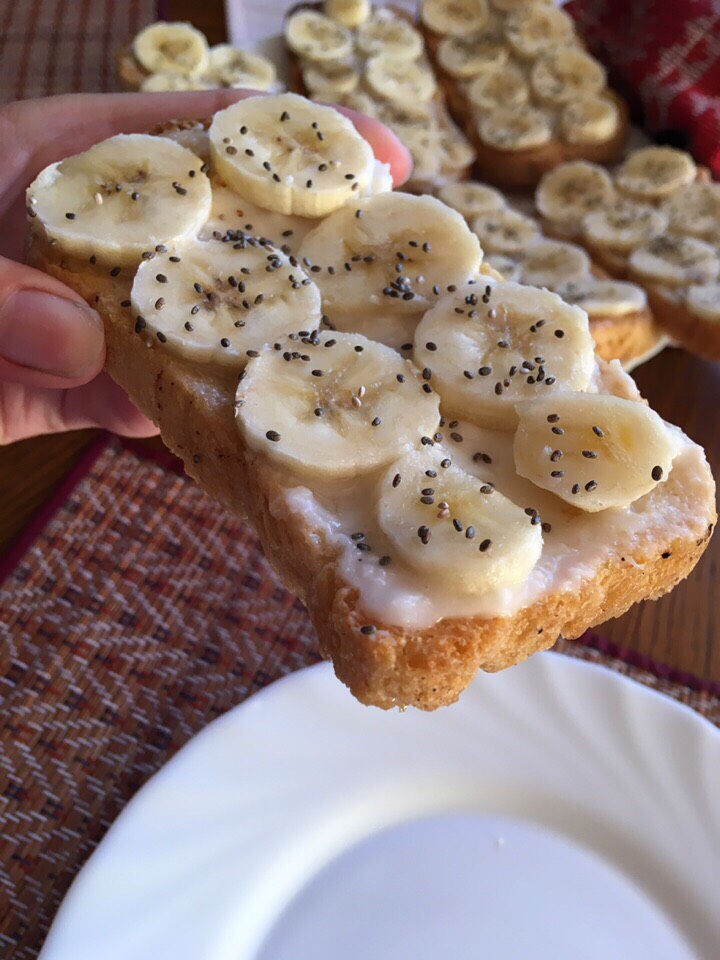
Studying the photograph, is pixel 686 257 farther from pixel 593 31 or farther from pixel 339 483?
pixel 339 483

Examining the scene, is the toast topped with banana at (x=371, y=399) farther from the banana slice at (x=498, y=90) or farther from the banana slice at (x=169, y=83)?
the banana slice at (x=498, y=90)

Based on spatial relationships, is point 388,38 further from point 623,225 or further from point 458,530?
point 458,530

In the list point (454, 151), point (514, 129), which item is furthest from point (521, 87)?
point (454, 151)

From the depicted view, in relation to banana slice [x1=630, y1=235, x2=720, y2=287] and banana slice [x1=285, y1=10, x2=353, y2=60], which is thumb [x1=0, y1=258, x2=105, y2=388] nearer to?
banana slice [x1=630, y1=235, x2=720, y2=287]

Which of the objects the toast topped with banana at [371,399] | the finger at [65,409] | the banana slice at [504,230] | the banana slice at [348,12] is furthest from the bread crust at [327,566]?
the banana slice at [348,12]

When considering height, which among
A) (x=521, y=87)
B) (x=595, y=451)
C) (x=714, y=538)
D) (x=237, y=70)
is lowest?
(x=237, y=70)
